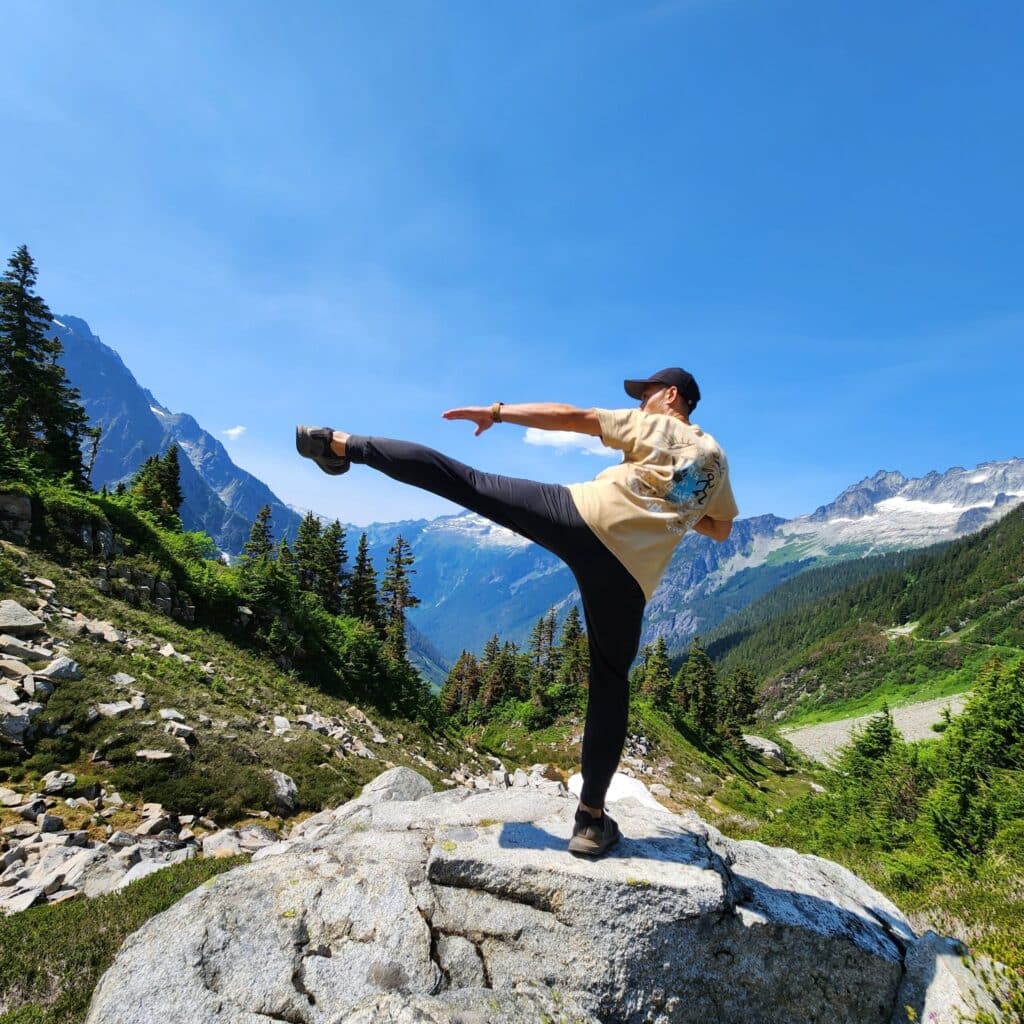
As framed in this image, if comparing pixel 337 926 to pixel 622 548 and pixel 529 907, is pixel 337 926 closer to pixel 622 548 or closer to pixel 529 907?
pixel 529 907

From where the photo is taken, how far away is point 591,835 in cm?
435

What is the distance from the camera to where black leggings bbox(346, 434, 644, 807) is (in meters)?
3.60

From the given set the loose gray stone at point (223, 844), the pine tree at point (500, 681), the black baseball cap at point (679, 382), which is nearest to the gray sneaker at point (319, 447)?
the black baseball cap at point (679, 382)

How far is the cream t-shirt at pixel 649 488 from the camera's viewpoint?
11.7 ft

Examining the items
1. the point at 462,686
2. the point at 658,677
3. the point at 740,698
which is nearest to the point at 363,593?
the point at 462,686

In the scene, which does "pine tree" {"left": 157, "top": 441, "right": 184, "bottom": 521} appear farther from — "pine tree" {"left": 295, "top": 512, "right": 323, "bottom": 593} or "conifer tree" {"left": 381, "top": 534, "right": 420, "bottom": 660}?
"conifer tree" {"left": 381, "top": 534, "right": 420, "bottom": 660}

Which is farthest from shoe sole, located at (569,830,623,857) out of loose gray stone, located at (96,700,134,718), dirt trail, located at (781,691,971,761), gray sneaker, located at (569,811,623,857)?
dirt trail, located at (781,691,971,761)

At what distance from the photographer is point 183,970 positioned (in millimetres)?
3395

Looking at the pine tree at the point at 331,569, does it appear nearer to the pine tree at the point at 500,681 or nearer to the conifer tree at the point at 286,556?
the conifer tree at the point at 286,556

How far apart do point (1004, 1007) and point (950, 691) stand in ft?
346

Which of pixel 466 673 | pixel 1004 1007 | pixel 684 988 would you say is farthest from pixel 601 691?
pixel 466 673

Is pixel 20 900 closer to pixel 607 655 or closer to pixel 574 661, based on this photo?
pixel 607 655

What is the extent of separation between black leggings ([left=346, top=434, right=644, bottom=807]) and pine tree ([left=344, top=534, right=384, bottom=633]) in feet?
143

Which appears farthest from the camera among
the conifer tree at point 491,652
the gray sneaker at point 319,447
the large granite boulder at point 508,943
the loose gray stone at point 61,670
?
the conifer tree at point 491,652
